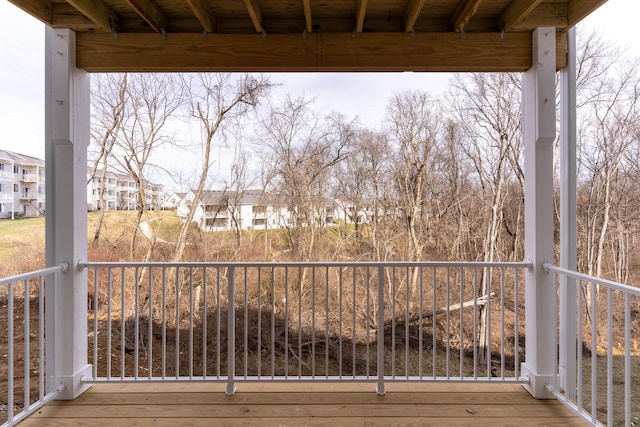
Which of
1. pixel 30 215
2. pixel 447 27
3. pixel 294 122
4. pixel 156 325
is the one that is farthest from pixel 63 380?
pixel 294 122

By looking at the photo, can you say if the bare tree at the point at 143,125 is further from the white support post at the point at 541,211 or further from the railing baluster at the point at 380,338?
the white support post at the point at 541,211

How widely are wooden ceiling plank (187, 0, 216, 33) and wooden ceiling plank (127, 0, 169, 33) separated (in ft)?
0.96

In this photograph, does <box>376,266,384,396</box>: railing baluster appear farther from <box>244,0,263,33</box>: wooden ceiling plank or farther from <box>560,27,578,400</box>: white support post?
<box>244,0,263,33</box>: wooden ceiling plank

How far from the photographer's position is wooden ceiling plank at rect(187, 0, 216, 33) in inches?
85.8

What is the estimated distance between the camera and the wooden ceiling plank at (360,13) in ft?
7.09

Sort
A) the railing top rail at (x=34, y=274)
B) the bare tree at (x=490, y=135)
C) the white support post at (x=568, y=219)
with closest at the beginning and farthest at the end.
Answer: the railing top rail at (x=34, y=274)
the white support post at (x=568, y=219)
the bare tree at (x=490, y=135)

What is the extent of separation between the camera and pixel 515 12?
7.62 feet

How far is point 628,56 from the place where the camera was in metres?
3.91

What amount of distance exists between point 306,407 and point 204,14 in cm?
272

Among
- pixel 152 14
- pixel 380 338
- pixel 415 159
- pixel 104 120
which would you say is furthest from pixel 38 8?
pixel 415 159

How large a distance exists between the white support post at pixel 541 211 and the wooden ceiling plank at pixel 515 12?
0.79ft

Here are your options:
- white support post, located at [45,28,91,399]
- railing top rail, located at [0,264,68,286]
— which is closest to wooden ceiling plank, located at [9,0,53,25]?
white support post, located at [45,28,91,399]

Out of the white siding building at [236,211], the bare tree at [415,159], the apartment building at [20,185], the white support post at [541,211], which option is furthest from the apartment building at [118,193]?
the white support post at [541,211]

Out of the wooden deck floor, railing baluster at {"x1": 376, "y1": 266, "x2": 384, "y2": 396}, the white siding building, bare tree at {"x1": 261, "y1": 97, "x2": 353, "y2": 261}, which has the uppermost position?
bare tree at {"x1": 261, "y1": 97, "x2": 353, "y2": 261}
